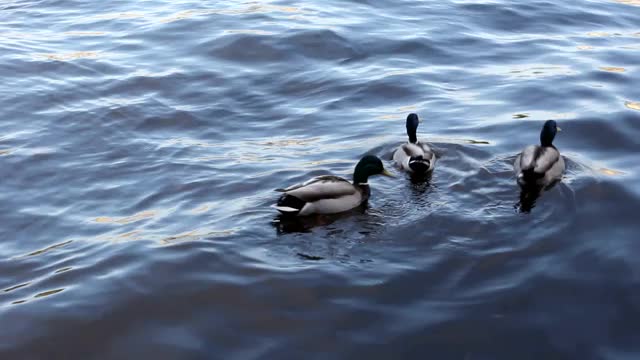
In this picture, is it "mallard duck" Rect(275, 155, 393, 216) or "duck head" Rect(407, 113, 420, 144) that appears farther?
"duck head" Rect(407, 113, 420, 144)

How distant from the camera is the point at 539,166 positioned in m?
10.6

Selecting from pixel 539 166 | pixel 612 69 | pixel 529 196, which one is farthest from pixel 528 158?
pixel 612 69

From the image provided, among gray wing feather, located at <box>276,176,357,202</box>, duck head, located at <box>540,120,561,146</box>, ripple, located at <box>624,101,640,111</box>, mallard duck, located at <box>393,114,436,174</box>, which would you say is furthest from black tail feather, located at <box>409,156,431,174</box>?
ripple, located at <box>624,101,640,111</box>

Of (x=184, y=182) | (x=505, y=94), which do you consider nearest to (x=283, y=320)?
(x=184, y=182)

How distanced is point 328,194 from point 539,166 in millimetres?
2360

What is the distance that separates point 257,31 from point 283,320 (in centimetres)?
991

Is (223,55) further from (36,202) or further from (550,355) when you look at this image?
(550,355)

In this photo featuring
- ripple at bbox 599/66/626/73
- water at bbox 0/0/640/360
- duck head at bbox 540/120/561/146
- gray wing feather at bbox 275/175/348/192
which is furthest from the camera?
ripple at bbox 599/66/626/73

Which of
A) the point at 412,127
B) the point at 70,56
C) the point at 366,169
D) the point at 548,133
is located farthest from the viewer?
the point at 70,56

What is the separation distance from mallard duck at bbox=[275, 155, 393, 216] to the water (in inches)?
7.0

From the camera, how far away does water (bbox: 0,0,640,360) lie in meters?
8.07

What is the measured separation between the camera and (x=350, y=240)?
9.49 m

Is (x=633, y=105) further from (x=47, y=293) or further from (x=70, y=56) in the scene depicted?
(x=70, y=56)

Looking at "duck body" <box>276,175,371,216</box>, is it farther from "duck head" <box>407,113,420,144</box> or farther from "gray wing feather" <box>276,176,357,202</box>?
"duck head" <box>407,113,420,144</box>
